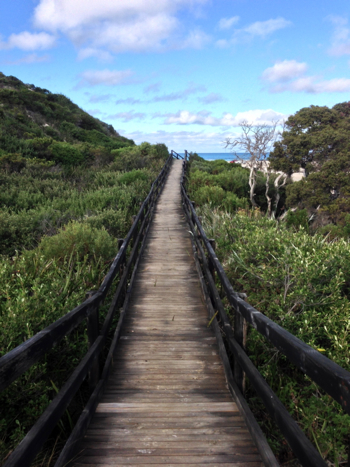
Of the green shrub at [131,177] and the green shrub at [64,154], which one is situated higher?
the green shrub at [64,154]

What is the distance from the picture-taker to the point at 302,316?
4.18m

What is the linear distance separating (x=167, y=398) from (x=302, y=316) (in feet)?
6.70

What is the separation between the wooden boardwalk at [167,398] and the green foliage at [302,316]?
1.83ft

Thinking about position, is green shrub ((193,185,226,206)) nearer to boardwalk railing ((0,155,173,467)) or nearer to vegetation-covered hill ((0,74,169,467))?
vegetation-covered hill ((0,74,169,467))

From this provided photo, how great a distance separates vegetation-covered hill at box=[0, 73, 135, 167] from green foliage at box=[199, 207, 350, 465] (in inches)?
601

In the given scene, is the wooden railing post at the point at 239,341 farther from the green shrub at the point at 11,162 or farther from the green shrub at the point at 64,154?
the green shrub at the point at 64,154

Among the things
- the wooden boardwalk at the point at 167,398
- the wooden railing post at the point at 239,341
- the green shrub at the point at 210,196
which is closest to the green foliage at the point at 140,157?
the green shrub at the point at 210,196

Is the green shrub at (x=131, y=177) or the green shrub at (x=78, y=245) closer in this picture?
the green shrub at (x=78, y=245)

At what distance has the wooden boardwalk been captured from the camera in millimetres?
2326

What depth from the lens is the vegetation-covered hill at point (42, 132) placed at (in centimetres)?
2055

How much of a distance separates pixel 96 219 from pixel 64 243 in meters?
2.72

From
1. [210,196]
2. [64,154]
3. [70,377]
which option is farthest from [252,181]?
[70,377]

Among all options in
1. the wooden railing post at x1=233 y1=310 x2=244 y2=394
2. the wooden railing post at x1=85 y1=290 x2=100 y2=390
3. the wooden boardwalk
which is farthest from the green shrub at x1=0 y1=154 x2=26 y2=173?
the wooden railing post at x1=233 y1=310 x2=244 y2=394

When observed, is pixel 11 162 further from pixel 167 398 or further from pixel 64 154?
pixel 167 398
